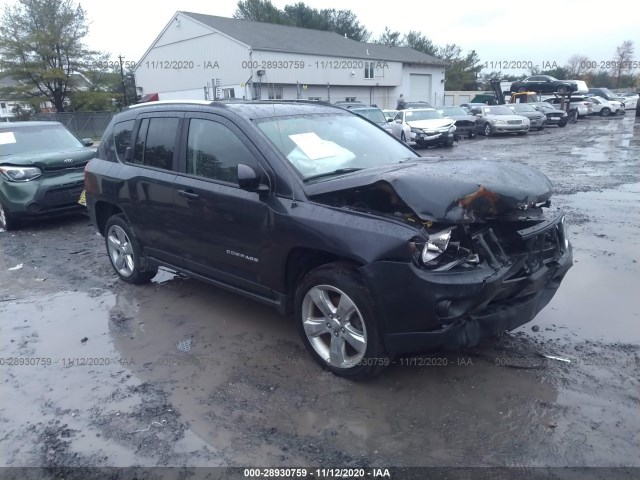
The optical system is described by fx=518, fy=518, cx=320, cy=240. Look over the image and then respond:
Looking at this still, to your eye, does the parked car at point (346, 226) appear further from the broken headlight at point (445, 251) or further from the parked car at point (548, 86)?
the parked car at point (548, 86)

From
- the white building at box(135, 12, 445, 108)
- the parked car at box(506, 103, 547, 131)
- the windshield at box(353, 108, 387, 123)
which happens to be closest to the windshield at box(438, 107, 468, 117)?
the parked car at box(506, 103, 547, 131)

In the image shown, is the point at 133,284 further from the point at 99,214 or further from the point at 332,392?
the point at 332,392

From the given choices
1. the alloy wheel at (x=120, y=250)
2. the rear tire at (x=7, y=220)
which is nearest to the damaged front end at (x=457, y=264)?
the alloy wheel at (x=120, y=250)

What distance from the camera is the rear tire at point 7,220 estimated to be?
27.7ft

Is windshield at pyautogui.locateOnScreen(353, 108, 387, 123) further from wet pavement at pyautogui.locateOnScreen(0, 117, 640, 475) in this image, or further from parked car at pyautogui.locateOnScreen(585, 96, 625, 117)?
parked car at pyautogui.locateOnScreen(585, 96, 625, 117)

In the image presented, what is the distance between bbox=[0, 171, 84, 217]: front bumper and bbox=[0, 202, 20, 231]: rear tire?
0.16 meters

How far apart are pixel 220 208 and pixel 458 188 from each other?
1.93 metres

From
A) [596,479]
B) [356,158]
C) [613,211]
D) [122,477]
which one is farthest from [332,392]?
[613,211]

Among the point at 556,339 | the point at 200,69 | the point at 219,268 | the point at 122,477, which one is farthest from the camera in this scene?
the point at 200,69

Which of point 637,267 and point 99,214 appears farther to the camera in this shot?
point 99,214

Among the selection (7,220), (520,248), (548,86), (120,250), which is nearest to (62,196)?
(7,220)

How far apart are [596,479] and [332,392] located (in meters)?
1.61

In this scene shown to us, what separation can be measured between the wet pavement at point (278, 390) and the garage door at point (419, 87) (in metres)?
48.2

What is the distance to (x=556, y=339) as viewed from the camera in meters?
4.13
